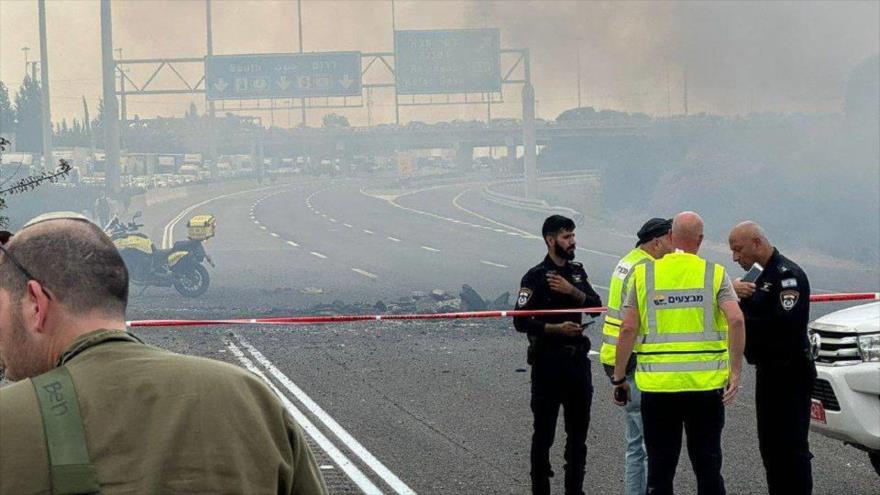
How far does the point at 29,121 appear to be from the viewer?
291ft

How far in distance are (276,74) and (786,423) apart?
175 ft

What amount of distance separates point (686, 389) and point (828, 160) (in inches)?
2001

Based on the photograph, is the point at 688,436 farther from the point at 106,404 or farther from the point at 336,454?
the point at 106,404

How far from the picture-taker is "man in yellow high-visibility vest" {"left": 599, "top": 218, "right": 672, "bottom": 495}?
766 centimetres

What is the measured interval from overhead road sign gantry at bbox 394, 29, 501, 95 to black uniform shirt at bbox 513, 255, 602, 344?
50.2 meters

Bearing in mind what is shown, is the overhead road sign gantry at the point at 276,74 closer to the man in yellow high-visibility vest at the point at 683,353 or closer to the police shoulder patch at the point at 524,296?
the police shoulder patch at the point at 524,296

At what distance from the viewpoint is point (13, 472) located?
2.20m

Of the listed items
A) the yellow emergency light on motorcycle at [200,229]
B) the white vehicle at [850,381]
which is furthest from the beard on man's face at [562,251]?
the yellow emergency light on motorcycle at [200,229]

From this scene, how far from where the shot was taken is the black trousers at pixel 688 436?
6668 millimetres

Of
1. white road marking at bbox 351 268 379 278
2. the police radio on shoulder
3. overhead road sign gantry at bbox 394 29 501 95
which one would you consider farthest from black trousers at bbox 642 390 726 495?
overhead road sign gantry at bbox 394 29 501 95

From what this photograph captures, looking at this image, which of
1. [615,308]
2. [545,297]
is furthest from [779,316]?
[545,297]

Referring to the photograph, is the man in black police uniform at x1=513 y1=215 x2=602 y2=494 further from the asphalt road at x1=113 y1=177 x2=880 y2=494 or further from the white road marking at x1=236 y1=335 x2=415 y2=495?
→ the white road marking at x1=236 y1=335 x2=415 y2=495

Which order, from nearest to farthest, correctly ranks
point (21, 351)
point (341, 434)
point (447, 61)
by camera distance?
point (21, 351) < point (341, 434) < point (447, 61)

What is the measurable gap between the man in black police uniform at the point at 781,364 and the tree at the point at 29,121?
82.2 m
